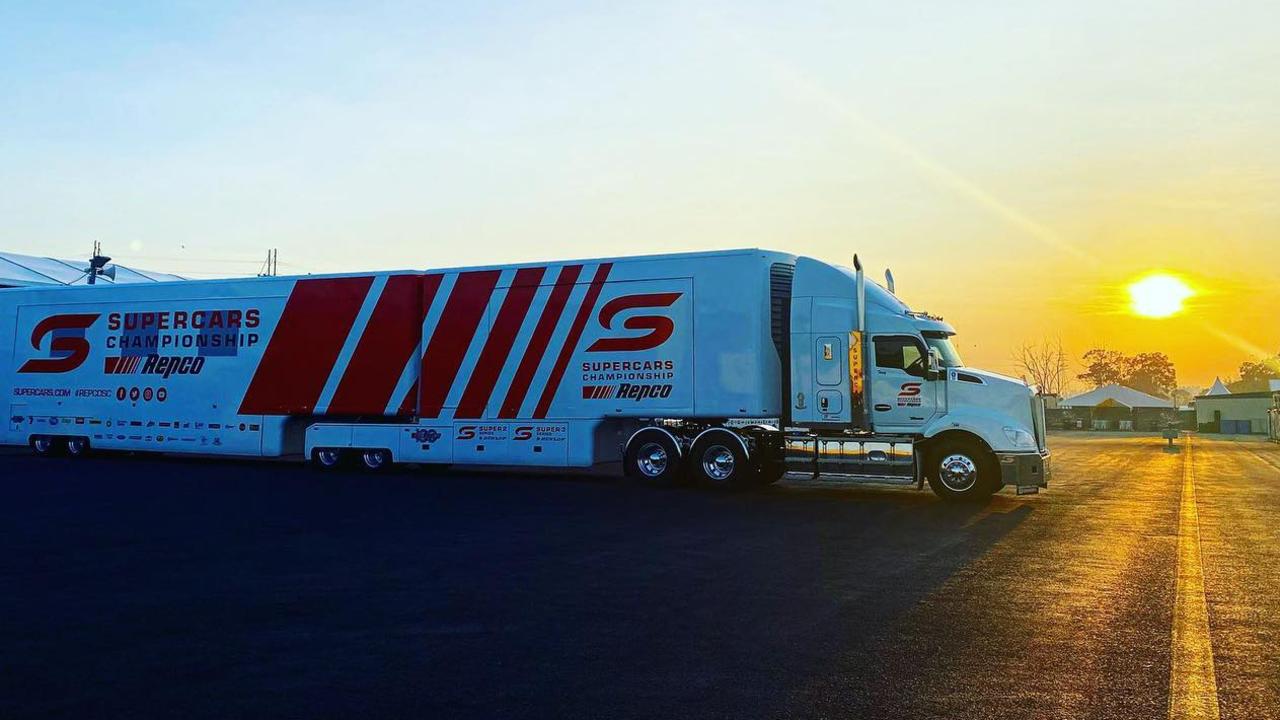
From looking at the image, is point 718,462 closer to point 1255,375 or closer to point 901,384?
point 901,384

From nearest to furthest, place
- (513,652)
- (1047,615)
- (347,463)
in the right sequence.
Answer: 1. (513,652)
2. (1047,615)
3. (347,463)

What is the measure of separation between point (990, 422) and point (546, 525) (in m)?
7.41

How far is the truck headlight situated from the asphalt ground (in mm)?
1291

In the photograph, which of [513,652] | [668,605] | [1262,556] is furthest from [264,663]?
[1262,556]

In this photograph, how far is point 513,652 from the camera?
6.02 meters

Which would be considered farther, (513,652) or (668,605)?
(668,605)

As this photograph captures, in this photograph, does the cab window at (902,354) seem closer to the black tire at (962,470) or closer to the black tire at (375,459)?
the black tire at (962,470)

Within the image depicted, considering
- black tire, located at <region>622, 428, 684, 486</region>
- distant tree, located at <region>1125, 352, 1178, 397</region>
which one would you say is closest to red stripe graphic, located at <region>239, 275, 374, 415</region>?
black tire, located at <region>622, 428, 684, 486</region>

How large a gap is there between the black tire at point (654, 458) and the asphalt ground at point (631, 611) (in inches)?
128

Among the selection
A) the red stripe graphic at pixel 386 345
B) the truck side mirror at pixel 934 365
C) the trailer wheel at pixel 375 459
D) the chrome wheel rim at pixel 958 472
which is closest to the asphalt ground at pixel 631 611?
the chrome wheel rim at pixel 958 472

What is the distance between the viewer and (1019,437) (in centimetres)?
1502

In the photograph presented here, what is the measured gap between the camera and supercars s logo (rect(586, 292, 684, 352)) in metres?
17.7

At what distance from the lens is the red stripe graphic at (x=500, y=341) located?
1895cm

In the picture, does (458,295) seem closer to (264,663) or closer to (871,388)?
(871,388)
